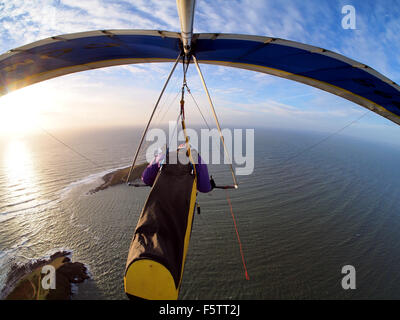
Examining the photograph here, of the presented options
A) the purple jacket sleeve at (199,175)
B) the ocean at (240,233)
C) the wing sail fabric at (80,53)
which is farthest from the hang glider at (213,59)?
the ocean at (240,233)

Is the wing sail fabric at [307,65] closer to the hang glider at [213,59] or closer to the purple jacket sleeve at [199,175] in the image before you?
the hang glider at [213,59]

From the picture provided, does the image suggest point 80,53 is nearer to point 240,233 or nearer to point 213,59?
point 213,59

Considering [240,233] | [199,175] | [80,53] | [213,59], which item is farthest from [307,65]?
[240,233]

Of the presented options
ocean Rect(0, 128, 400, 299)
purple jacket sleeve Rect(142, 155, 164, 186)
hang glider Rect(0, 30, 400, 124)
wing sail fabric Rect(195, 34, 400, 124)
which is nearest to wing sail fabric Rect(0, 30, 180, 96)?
hang glider Rect(0, 30, 400, 124)

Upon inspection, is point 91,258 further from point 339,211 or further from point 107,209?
point 339,211

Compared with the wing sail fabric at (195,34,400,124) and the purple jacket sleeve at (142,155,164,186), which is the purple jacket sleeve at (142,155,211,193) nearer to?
the purple jacket sleeve at (142,155,164,186)
